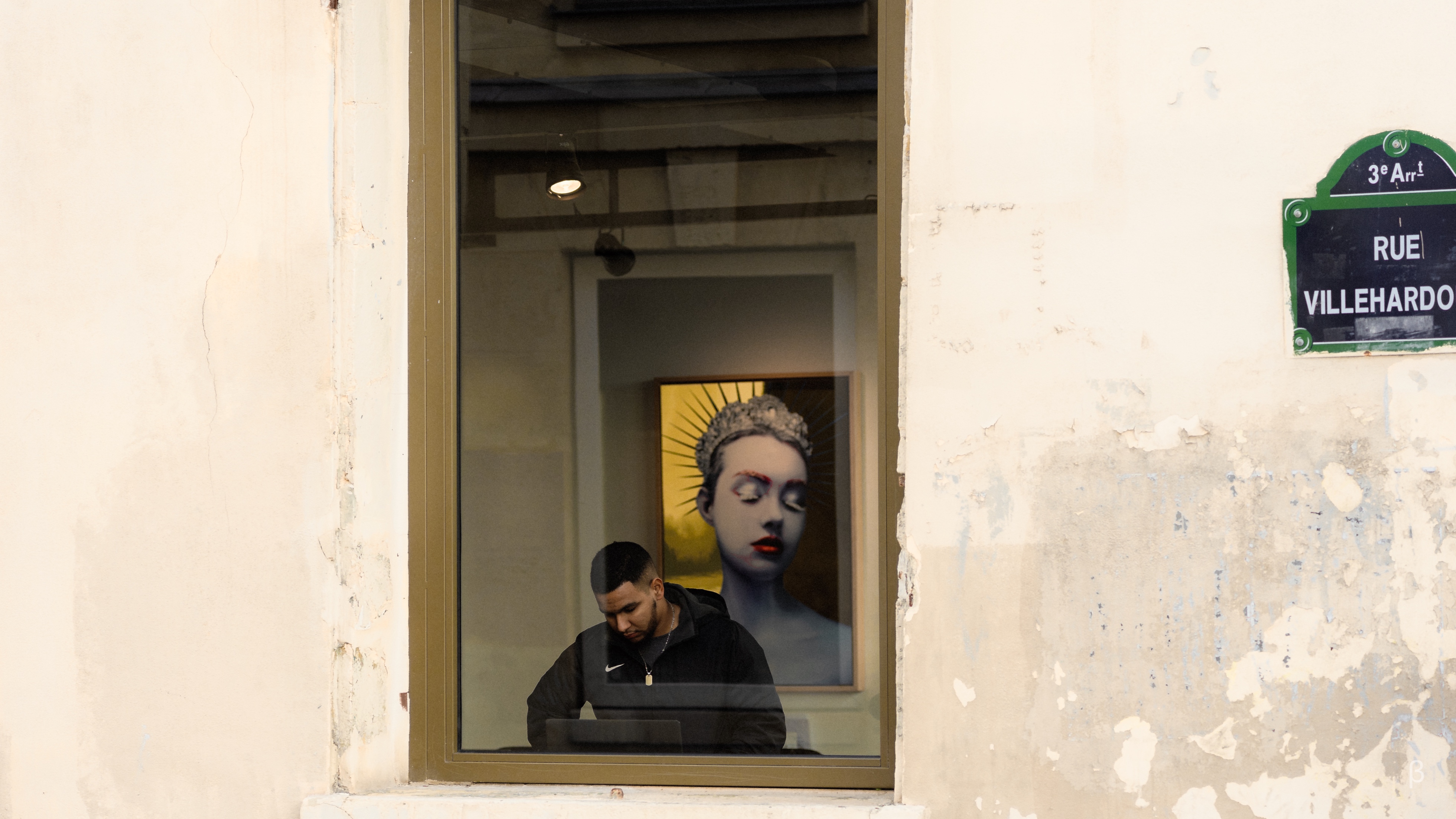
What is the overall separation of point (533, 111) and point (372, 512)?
4.57ft

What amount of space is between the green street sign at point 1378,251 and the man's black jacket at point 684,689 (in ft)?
4.35

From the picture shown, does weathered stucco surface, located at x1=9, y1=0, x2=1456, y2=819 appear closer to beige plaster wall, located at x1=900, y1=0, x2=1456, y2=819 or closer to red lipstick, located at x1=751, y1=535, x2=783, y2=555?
beige plaster wall, located at x1=900, y1=0, x2=1456, y2=819

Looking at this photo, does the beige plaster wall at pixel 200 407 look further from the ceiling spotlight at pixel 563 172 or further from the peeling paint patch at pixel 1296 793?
the peeling paint patch at pixel 1296 793

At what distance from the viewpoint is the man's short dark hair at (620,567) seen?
3117mm

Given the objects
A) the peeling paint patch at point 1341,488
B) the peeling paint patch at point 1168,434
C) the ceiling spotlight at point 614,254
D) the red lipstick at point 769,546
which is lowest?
the red lipstick at point 769,546

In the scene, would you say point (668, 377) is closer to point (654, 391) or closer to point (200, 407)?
point (654, 391)

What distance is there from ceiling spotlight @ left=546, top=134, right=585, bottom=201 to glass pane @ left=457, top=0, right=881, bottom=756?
0.04 ft

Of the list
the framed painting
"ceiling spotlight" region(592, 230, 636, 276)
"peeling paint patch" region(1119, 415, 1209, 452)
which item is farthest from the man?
"ceiling spotlight" region(592, 230, 636, 276)

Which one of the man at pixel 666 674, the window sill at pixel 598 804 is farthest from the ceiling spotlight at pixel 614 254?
the window sill at pixel 598 804

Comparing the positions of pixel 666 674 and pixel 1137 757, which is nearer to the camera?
pixel 1137 757

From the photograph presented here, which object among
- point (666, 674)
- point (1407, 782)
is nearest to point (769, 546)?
point (666, 674)

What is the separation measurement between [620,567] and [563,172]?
128 centimetres

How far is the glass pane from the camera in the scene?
2.54m

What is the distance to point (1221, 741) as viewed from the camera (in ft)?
6.41
